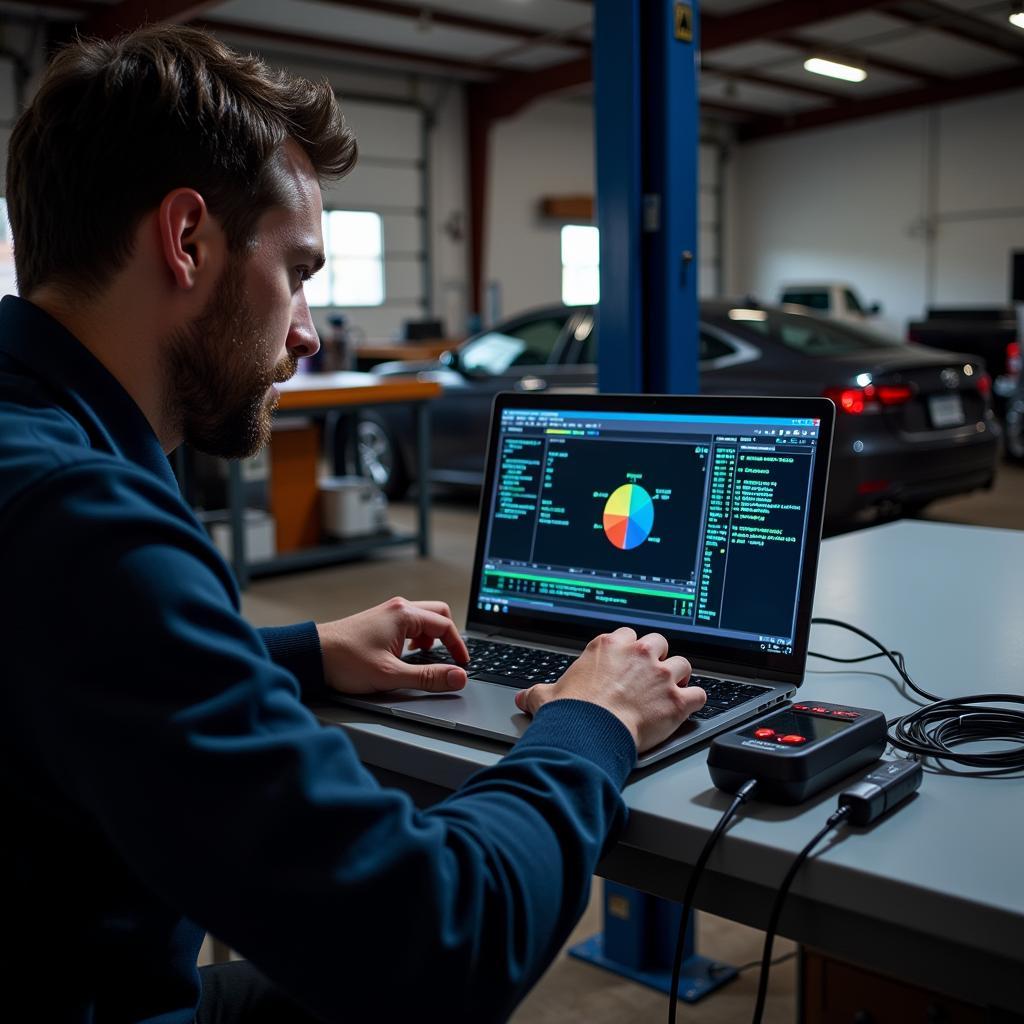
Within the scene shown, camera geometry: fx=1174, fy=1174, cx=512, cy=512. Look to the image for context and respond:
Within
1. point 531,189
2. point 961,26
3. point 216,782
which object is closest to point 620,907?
point 216,782

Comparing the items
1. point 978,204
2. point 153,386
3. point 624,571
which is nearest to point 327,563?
point 624,571

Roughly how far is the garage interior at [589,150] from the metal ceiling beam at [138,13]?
31mm

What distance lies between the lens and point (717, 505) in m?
1.29

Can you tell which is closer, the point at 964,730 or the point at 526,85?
the point at 964,730

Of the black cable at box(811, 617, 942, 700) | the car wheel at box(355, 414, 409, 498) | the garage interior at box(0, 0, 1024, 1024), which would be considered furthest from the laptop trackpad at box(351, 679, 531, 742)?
the car wheel at box(355, 414, 409, 498)

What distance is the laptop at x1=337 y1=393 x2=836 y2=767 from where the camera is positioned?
1.22m

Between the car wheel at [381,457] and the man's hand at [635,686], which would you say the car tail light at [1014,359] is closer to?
the car wheel at [381,457]

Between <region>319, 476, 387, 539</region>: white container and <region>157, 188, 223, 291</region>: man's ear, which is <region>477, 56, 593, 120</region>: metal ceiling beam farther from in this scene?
<region>157, 188, 223, 291</region>: man's ear

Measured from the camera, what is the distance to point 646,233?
2.38m

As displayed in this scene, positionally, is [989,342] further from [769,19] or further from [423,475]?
[423,475]

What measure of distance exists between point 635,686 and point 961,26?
12.4 m

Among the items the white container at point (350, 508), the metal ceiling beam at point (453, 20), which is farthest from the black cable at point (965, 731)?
the metal ceiling beam at point (453, 20)

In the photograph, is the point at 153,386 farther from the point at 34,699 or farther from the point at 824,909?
the point at 824,909

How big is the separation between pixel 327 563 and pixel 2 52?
6.78 m
